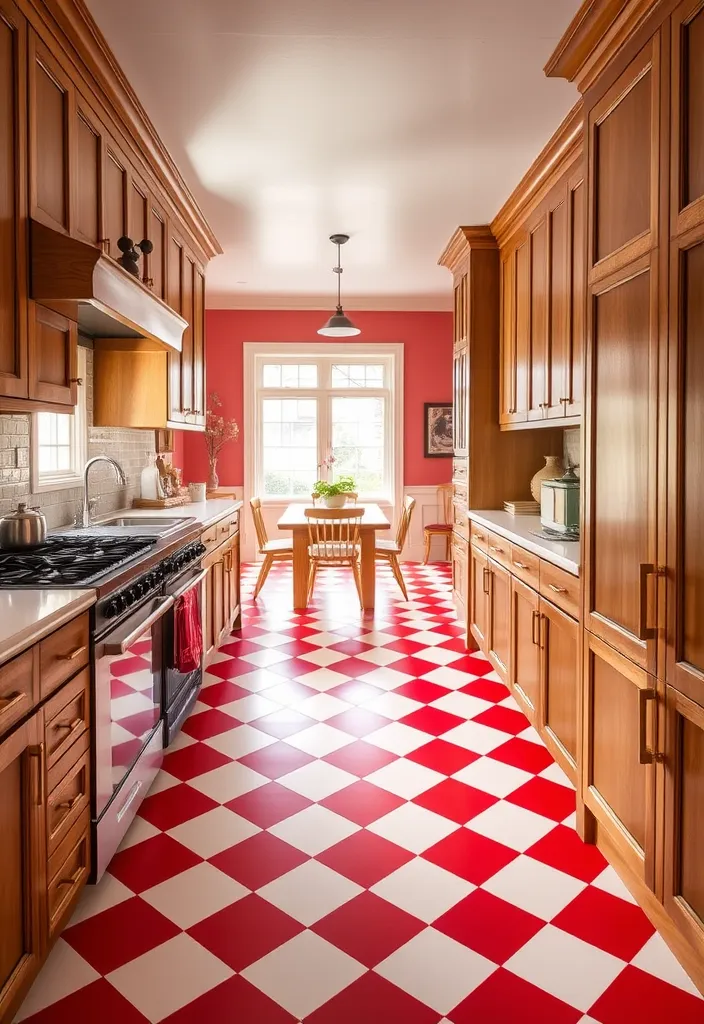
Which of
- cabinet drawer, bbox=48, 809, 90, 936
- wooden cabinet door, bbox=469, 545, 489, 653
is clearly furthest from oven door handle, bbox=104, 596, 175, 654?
wooden cabinet door, bbox=469, 545, 489, 653

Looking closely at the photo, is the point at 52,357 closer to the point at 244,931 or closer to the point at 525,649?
the point at 244,931

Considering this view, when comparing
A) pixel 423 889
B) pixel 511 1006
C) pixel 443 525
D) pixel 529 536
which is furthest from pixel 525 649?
pixel 443 525

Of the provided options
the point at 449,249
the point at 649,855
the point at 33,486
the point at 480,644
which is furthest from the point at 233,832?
the point at 449,249

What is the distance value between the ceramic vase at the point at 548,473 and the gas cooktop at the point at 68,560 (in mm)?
2362

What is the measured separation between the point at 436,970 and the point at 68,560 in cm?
165

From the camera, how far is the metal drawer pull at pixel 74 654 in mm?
1802

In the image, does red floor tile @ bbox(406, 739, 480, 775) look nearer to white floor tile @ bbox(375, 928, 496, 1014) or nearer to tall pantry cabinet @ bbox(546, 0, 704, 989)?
tall pantry cabinet @ bbox(546, 0, 704, 989)

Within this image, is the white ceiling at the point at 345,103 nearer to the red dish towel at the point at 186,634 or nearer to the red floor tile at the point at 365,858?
the red dish towel at the point at 186,634

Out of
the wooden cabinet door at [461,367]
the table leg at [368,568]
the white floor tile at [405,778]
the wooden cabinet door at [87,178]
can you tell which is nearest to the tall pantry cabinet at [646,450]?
the white floor tile at [405,778]

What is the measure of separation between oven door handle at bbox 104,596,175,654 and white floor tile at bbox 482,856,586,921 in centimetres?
130

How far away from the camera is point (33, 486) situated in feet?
9.98

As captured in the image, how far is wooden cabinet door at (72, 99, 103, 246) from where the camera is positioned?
2621mm

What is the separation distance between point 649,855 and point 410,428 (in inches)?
249

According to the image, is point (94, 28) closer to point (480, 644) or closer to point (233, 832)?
point (233, 832)
